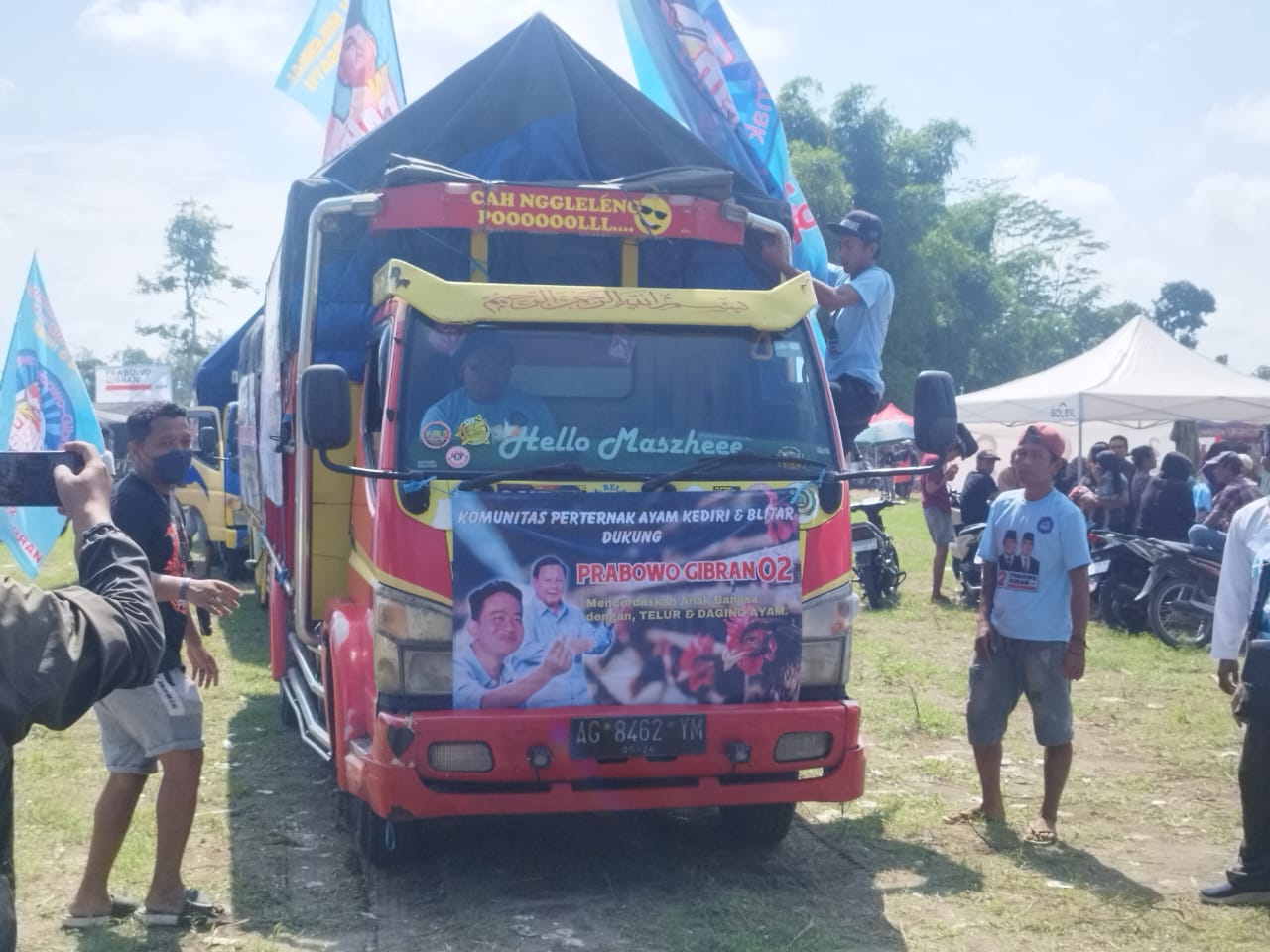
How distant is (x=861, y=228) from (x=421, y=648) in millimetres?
3382

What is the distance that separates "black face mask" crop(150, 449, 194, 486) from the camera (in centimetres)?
507

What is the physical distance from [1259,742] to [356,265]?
4497 millimetres

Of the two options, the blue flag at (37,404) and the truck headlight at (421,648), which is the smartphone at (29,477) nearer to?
the truck headlight at (421,648)

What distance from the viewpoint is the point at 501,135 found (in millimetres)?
6691

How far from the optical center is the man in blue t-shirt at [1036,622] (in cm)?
623

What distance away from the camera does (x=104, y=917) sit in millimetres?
5090

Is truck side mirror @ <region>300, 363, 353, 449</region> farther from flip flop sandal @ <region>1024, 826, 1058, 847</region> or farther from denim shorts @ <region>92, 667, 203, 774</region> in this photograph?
flip flop sandal @ <region>1024, 826, 1058, 847</region>

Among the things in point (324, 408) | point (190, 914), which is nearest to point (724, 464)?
point (324, 408)

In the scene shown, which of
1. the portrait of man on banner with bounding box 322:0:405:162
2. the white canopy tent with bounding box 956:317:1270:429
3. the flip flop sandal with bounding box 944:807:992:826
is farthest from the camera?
the white canopy tent with bounding box 956:317:1270:429

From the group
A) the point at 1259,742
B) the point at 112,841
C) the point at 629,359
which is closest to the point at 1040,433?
the point at 1259,742

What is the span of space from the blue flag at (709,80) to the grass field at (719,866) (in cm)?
350

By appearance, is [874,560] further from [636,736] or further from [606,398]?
[636,736]

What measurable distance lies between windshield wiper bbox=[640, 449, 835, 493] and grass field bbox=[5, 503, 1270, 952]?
1673mm

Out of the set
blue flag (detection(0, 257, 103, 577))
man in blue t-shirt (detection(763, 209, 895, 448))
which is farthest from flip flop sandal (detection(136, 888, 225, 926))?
blue flag (detection(0, 257, 103, 577))
